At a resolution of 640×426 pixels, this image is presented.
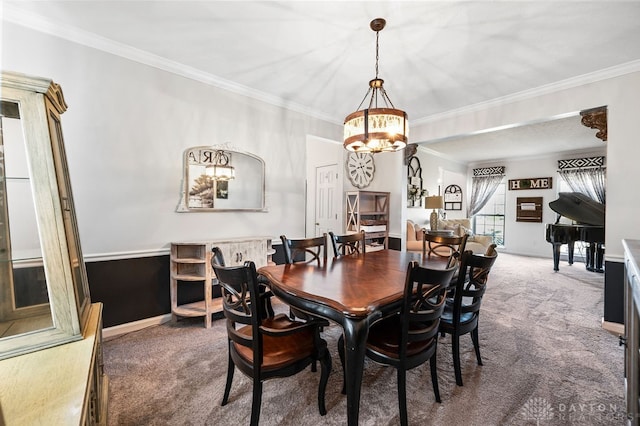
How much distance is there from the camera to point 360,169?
5094mm

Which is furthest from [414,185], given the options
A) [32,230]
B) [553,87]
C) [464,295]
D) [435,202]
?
[32,230]

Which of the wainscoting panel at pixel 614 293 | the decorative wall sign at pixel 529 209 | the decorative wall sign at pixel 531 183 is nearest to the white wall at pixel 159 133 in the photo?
the wainscoting panel at pixel 614 293

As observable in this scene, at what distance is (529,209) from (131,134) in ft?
28.9

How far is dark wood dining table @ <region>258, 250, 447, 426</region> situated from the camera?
133 cm

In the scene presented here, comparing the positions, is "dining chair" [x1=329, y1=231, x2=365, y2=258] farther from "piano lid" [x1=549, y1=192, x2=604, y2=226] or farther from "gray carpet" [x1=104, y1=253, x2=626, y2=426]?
"piano lid" [x1=549, y1=192, x2=604, y2=226]

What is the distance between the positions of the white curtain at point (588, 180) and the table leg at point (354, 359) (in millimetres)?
7873

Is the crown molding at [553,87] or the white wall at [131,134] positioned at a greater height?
the crown molding at [553,87]

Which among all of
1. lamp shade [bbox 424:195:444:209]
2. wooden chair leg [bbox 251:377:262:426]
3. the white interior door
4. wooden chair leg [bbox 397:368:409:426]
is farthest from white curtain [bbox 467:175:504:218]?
wooden chair leg [bbox 251:377:262:426]

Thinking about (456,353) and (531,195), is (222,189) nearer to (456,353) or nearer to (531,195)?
(456,353)

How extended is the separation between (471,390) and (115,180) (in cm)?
341

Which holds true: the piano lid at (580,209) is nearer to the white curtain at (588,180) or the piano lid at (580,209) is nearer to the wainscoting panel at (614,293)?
the white curtain at (588,180)

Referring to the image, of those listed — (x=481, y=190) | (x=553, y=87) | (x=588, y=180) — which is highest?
(x=553, y=87)

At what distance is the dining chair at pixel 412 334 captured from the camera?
4.78 feet

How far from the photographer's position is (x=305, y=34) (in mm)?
2342
